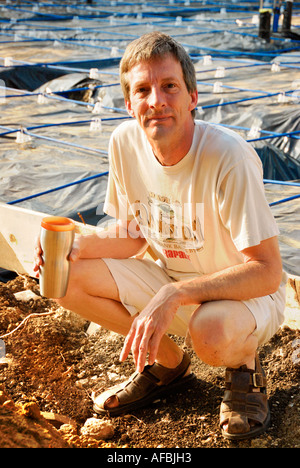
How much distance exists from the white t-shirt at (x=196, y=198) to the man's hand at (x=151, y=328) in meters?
0.28

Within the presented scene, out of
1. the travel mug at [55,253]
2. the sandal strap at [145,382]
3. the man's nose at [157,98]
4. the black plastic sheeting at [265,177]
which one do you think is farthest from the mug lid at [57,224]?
the black plastic sheeting at [265,177]

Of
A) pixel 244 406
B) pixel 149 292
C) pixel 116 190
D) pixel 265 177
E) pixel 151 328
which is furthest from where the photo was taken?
pixel 265 177

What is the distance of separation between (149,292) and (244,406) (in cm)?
53

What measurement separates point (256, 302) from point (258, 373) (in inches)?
9.8

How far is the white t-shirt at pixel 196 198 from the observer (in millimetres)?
1913

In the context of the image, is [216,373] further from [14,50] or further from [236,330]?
[14,50]

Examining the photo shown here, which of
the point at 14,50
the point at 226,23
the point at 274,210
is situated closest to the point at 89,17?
the point at 226,23

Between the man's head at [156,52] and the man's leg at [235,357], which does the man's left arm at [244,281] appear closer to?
the man's leg at [235,357]

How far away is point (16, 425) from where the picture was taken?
69.1 inches

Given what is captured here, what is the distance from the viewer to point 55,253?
79.7 inches

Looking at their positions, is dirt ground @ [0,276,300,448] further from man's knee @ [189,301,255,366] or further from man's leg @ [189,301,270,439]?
man's knee @ [189,301,255,366]

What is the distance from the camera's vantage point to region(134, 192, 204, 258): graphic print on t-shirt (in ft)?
6.89

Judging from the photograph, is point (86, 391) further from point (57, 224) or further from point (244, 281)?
point (244, 281)

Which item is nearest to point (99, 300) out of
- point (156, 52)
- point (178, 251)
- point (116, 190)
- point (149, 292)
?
point (149, 292)
